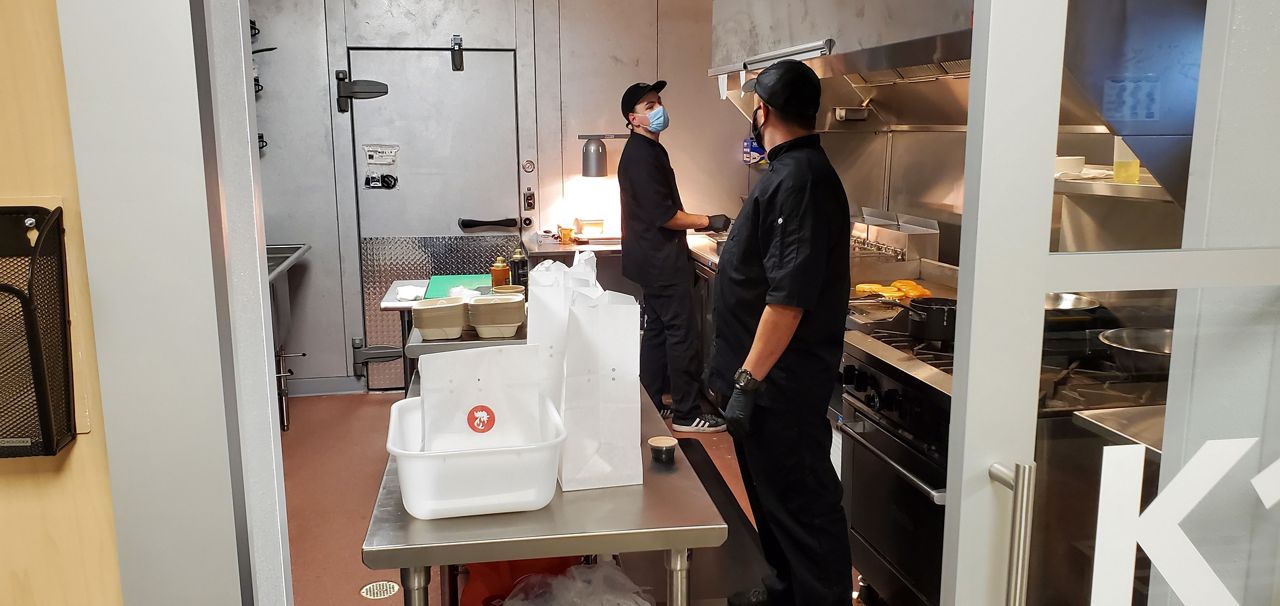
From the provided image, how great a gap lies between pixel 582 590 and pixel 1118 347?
1.33m

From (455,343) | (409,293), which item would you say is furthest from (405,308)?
(455,343)

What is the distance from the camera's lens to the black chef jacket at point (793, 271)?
2.66 meters

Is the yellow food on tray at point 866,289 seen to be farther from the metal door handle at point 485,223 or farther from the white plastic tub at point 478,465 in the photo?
the metal door handle at point 485,223

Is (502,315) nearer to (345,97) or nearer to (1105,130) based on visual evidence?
(1105,130)

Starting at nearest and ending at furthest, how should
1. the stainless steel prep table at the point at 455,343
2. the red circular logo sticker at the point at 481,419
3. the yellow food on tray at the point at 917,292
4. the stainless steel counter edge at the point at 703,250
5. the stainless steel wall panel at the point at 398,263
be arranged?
the red circular logo sticker at the point at 481,419
the stainless steel prep table at the point at 455,343
the yellow food on tray at the point at 917,292
the stainless steel counter edge at the point at 703,250
the stainless steel wall panel at the point at 398,263

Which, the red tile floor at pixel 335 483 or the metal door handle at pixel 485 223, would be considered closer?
the red tile floor at pixel 335 483

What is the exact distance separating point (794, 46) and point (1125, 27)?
2192 millimetres

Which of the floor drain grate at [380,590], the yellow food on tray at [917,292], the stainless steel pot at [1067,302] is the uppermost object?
the stainless steel pot at [1067,302]

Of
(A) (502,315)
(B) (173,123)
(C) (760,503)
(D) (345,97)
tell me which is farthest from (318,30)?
(B) (173,123)

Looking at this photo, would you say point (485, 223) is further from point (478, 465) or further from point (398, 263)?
point (478, 465)

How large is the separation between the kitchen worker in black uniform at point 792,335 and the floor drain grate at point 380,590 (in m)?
1.28

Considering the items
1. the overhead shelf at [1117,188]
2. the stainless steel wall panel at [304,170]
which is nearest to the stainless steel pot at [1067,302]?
the overhead shelf at [1117,188]

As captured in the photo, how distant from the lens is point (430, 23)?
544cm

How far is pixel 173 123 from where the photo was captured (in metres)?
0.97
